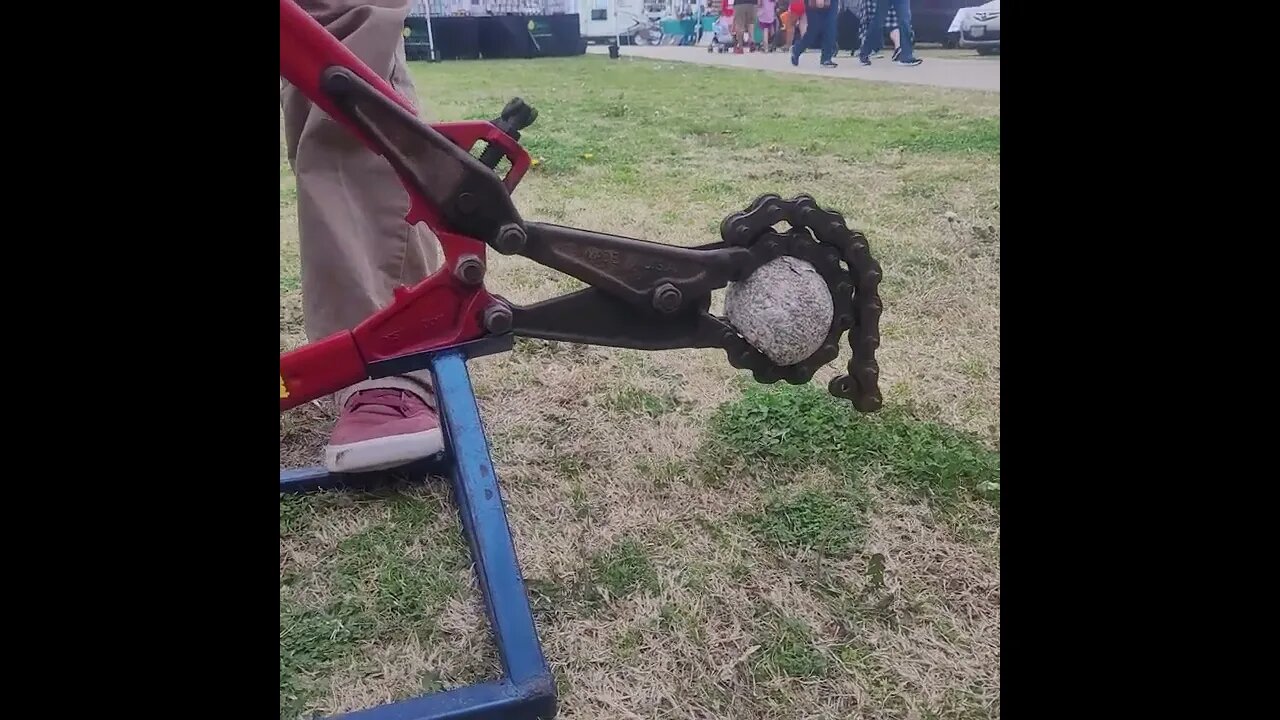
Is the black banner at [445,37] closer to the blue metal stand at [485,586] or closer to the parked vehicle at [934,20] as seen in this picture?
the parked vehicle at [934,20]

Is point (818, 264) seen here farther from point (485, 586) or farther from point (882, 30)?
point (882, 30)

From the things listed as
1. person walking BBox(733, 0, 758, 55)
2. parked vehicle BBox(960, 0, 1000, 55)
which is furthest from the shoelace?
person walking BBox(733, 0, 758, 55)

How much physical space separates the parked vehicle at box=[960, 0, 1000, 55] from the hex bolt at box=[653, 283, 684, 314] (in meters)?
5.17

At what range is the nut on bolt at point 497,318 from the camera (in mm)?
1051

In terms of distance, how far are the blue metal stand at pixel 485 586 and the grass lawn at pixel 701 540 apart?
0.21 feet

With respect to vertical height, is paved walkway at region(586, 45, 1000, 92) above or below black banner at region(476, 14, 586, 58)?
below

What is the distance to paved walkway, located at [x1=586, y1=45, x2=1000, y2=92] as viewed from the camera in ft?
22.5

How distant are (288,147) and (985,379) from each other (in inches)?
52.4

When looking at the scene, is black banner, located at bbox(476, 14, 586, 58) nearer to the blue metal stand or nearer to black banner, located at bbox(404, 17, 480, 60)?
black banner, located at bbox(404, 17, 480, 60)

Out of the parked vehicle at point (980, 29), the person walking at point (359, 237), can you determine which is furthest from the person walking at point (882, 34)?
the person walking at point (359, 237)

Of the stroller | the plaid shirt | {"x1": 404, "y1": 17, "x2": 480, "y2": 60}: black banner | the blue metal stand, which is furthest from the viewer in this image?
the stroller

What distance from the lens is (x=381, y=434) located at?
1.39 meters

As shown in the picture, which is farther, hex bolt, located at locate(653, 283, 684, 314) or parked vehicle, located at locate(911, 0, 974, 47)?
parked vehicle, located at locate(911, 0, 974, 47)

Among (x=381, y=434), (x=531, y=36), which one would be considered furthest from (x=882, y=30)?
(x=381, y=434)
